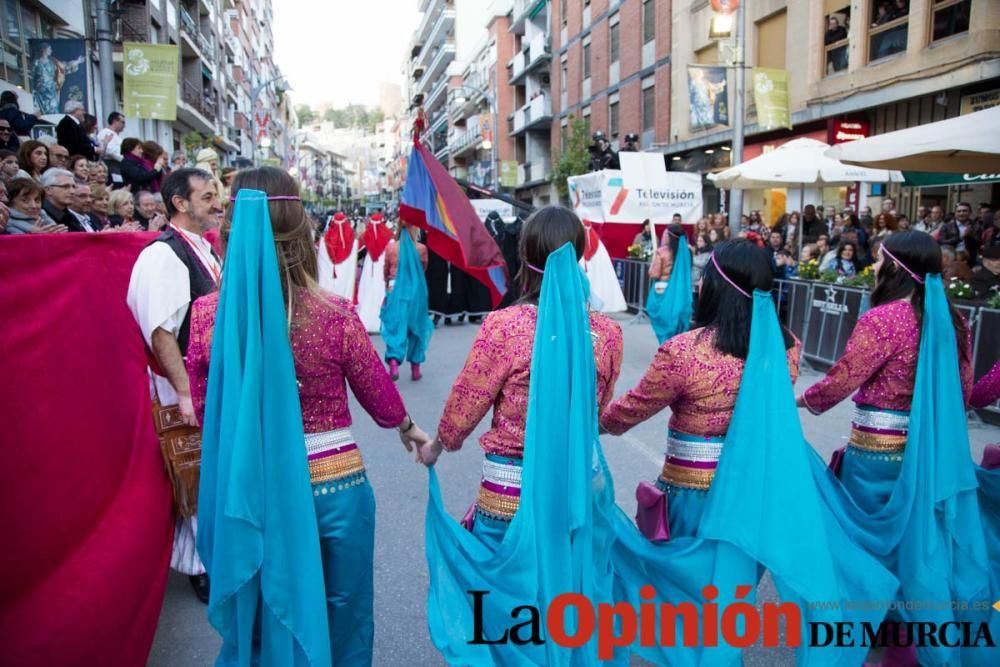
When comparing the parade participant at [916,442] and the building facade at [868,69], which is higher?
the building facade at [868,69]

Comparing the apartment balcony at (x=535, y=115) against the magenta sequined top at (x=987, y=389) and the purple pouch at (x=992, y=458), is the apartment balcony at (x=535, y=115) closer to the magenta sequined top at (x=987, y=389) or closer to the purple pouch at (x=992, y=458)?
the magenta sequined top at (x=987, y=389)

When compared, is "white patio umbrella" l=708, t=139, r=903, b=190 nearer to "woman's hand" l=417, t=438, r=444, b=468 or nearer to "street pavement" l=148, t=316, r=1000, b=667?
"street pavement" l=148, t=316, r=1000, b=667

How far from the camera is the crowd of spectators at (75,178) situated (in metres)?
4.27

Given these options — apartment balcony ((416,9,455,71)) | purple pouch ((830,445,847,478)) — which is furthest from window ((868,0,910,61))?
apartment balcony ((416,9,455,71))

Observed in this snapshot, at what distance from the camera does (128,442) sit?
3.04 metres

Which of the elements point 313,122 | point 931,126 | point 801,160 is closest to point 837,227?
point 801,160

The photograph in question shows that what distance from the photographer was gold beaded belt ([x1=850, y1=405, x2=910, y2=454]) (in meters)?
3.01

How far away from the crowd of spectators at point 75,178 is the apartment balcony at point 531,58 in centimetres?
2741

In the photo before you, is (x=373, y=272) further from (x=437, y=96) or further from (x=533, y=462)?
(x=437, y=96)

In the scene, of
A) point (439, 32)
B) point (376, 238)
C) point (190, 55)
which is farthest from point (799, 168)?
point (439, 32)

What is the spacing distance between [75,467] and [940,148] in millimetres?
5422

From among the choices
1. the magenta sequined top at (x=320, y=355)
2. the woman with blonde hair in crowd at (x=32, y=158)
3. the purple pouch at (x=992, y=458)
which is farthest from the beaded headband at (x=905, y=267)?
the woman with blonde hair in crowd at (x=32, y=158)

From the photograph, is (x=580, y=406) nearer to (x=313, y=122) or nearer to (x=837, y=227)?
(x=837, y=227)

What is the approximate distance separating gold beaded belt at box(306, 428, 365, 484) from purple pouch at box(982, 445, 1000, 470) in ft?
8.88
